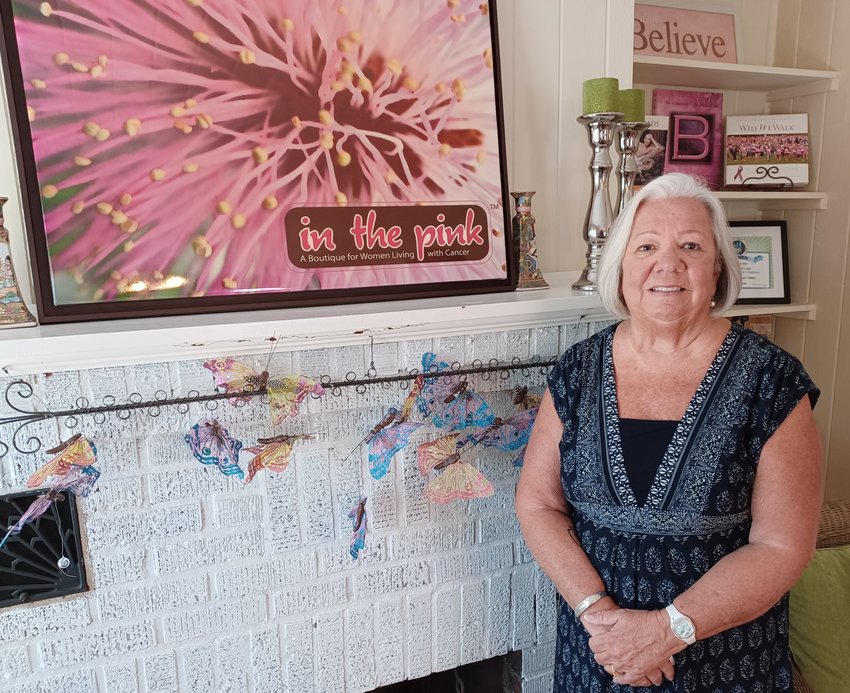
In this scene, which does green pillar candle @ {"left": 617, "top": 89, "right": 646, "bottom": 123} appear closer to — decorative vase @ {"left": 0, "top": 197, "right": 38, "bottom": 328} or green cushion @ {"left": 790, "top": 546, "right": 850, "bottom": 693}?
green cushion @ {"left": 790, "top": 546, "right": 850, "bottom": 693}

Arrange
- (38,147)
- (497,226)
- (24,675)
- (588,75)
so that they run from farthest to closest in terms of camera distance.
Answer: (588,75)
(497,226)
(24,675)
(38,147)

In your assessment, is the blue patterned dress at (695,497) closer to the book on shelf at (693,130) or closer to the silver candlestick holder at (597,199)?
the silver candlestick holder at (597,199)

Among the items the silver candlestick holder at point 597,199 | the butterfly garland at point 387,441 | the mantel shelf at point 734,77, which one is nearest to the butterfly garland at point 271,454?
the butterfly garland at point 387,441

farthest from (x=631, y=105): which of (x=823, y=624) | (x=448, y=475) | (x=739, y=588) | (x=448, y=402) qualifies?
(x=823, y=624)

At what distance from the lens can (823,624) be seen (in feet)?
4.66

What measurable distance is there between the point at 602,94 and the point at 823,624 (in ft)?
4.20

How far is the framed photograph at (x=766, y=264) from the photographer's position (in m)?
2.36

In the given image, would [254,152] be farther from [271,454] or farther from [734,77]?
[734,77]

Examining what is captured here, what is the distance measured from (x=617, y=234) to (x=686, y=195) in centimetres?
14

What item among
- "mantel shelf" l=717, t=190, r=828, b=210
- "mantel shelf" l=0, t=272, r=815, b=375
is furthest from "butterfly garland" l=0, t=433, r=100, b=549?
"mantel shelf" l=717, t=190, r=828, b=210

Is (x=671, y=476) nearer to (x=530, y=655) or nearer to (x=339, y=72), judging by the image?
(x=530, y=655)

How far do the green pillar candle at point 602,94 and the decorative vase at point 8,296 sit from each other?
1.16m

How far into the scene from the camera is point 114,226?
1.08m

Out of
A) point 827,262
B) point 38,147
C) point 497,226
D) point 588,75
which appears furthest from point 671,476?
point 827,262
